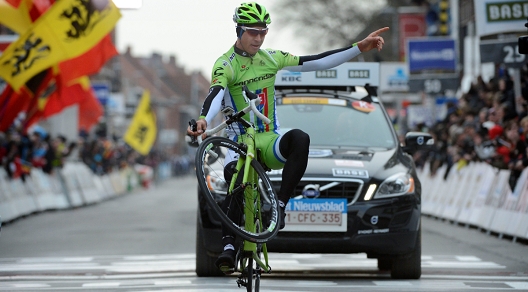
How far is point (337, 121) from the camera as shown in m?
Answer: 11.7

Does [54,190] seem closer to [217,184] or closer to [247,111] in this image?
[217,184]

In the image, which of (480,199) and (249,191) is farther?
(480,199)

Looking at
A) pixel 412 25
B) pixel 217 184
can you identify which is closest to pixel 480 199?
pixel 217 184

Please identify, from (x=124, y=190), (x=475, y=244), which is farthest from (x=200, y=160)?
(x=124, y=190)

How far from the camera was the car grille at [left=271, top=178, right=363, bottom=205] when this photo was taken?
10.5 m

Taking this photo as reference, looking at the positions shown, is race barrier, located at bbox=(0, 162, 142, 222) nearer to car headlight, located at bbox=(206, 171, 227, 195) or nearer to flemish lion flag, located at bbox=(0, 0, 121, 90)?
flemish lion flag, located at bbox=(0, 0, 121, 90)

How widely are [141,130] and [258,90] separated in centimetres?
4495

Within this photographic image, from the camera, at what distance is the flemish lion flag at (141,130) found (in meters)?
52.3

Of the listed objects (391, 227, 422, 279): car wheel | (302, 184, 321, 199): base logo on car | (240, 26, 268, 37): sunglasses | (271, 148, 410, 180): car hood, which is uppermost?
(240, 26, 268, 37): sunglasses

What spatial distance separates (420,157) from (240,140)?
21.8m

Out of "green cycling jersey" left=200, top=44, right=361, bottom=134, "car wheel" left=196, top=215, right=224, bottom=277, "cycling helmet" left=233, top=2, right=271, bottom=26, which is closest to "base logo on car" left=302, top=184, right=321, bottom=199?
"car wheel" left=196, top=215, right=224, bottom=277

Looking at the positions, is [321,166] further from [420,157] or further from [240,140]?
[420,157]

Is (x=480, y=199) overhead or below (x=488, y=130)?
below

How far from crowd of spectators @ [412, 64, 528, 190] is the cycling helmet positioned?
9117 mm
